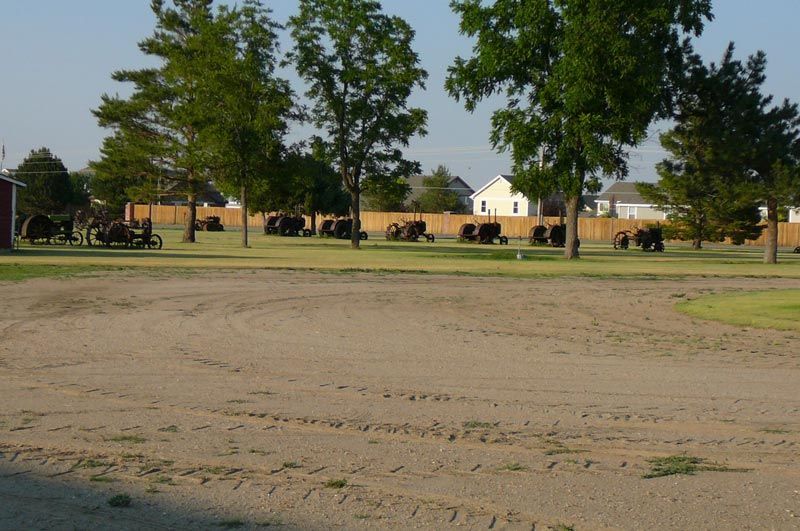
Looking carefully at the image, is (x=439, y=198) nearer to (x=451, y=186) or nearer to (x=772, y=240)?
(x=451, y=186)

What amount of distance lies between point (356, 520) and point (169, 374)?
256 inches

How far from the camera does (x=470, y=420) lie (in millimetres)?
10398

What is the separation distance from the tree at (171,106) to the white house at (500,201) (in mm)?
72326

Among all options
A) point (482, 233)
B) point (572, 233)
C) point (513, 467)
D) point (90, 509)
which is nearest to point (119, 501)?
point (90, 509)

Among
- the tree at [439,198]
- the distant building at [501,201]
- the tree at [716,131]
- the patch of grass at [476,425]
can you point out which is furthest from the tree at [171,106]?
the tree at [439,198]

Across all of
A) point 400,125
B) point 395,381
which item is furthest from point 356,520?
point 400,125

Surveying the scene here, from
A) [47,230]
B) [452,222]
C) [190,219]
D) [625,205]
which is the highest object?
[625,205]

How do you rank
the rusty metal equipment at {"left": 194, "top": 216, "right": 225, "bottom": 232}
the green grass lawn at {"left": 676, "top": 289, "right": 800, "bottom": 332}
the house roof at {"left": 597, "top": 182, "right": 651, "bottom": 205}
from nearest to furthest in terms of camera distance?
1. the green grass lawn at {"left": 676, "top": 289, "right": 800, "bottom": 332}
2. the rusty metal equipment at {"left": 194, "top": 216, "right": 225, "bottom": 232}
3. the house roof at {"left": 597, "top": 182, "right": 651, "bottom": 205}

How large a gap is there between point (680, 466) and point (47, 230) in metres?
49.7

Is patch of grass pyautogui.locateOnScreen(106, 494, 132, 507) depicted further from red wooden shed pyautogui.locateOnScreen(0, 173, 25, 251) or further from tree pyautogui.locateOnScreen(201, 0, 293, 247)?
tree pyautogui.locateOnScreen(201, 0, 293, 247)

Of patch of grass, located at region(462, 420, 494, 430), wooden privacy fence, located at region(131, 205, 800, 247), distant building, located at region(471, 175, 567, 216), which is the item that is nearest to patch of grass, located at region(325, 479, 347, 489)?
patch of grass, located at region(462, 420, 494, 430)

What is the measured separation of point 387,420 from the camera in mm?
10266

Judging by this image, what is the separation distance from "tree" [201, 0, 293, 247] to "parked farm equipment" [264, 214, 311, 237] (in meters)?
28.2

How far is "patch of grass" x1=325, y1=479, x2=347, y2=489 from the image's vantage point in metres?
7.67
